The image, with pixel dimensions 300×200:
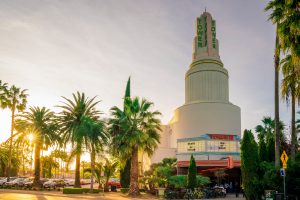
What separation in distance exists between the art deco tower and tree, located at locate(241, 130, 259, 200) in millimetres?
43791

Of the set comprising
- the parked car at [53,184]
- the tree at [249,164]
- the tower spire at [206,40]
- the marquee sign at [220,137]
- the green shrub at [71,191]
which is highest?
the tower spire at [206,40]

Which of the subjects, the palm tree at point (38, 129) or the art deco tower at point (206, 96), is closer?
the palm tree at point (38, 129)

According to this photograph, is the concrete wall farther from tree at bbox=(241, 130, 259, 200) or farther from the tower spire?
tree at bbox=(241, 130, 259, 200)

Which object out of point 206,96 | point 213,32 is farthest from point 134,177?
point 213,32

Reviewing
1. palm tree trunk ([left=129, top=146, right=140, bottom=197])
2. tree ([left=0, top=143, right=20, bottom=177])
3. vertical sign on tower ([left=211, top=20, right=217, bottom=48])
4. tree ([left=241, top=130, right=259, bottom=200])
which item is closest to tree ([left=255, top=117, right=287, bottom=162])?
tree ([left=241, top=130, right=259, bottom=200])

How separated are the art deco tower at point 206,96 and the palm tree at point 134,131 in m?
32.7

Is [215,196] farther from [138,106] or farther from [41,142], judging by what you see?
[41,142]

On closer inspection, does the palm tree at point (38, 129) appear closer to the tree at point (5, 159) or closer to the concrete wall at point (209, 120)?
the tree at point (5, 159)

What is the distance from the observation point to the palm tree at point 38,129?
52531mm

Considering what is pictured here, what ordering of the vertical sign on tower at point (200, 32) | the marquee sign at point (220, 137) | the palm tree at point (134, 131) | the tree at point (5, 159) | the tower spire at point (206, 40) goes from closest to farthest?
the palm tree at point (134, 131) → the marquee sign at point (220, 137) → the tree at point (5, 159) → the tower spire at point (206, 40) → the vertical sign on tower at point (200, 32)

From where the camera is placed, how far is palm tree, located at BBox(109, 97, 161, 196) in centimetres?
3816

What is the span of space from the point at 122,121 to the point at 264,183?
19.1 meters

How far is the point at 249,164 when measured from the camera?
26469 millimetres

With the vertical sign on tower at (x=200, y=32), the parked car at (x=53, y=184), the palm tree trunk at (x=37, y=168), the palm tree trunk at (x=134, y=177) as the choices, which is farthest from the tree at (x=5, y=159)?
the vertical sign on tower at (x=200, y=32)
